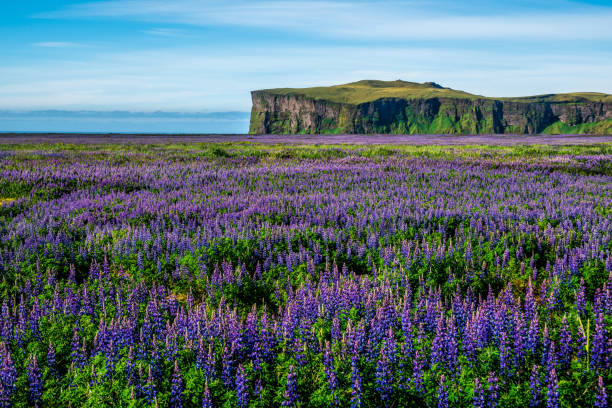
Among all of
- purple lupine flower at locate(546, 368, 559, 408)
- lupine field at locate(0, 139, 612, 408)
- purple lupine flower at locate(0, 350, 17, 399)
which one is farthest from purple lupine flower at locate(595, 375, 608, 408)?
purple lupine flower at locate(0, 350, 17, 399)

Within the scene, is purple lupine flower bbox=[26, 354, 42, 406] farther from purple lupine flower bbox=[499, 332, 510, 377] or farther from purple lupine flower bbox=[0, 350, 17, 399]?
purple lupine flower bbox=[499, 332, 510, 377]

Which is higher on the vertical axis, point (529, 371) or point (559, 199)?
point (559, 199)

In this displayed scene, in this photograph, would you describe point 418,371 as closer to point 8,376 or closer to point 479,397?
point 479,397

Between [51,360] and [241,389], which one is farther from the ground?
[241,389]

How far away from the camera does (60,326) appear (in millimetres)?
5047

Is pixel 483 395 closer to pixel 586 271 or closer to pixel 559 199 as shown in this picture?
pixel 586 271

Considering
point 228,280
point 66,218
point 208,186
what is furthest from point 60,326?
point 208,186

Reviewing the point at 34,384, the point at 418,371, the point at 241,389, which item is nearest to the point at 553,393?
the point at 418,371

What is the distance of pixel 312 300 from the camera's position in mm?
4996

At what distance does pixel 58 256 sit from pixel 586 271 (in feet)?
29.2

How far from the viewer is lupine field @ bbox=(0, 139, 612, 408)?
3586mm

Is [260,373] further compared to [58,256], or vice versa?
[58,256]

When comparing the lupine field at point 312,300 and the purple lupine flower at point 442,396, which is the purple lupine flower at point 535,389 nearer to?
the lupine field at point 312,300

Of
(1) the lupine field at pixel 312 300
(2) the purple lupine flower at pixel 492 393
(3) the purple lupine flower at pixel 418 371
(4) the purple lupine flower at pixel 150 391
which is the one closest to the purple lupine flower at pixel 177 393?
(1) the lupine field at pixel 312 300
